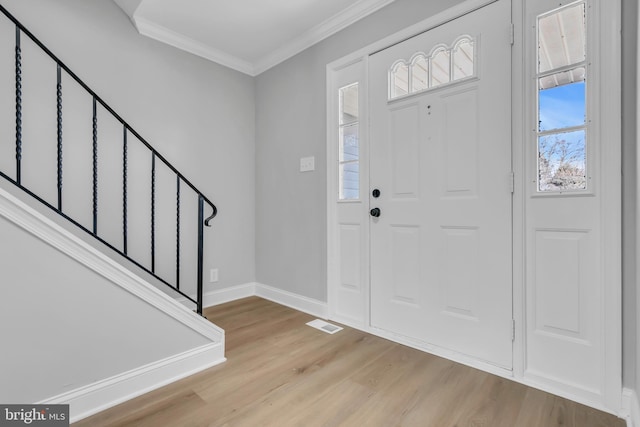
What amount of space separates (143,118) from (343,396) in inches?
102

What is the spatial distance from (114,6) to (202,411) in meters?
3.00

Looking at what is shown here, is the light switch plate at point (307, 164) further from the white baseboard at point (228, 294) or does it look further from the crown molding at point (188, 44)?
the white baseboard at point (228, 294)

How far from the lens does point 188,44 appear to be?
2.91 meters

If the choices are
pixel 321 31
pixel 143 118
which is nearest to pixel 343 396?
pixel 143 118

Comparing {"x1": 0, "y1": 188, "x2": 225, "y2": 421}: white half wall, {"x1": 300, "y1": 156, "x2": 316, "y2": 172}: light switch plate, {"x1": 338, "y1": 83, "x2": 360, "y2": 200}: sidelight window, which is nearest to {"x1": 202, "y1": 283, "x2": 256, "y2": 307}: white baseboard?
{"x1": 0, "y1": 188, "x2": 225, "y2": 421}: white half wall

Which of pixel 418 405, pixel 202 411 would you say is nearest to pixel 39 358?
pixel 202 411

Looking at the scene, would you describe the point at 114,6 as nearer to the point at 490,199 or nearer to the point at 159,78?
the point at 159,78

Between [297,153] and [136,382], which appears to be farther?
[297,153]

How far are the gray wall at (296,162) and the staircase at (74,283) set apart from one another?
43.1 inches

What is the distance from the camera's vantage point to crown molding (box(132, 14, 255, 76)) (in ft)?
8.68

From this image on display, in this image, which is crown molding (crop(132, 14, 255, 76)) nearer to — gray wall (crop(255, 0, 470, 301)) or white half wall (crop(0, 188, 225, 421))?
gray wall (crop(255, 0, 470, 301))

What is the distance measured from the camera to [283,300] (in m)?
3.11

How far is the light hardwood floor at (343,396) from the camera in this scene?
1433 mm

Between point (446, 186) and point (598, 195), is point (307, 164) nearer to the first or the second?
point (446, 186)
